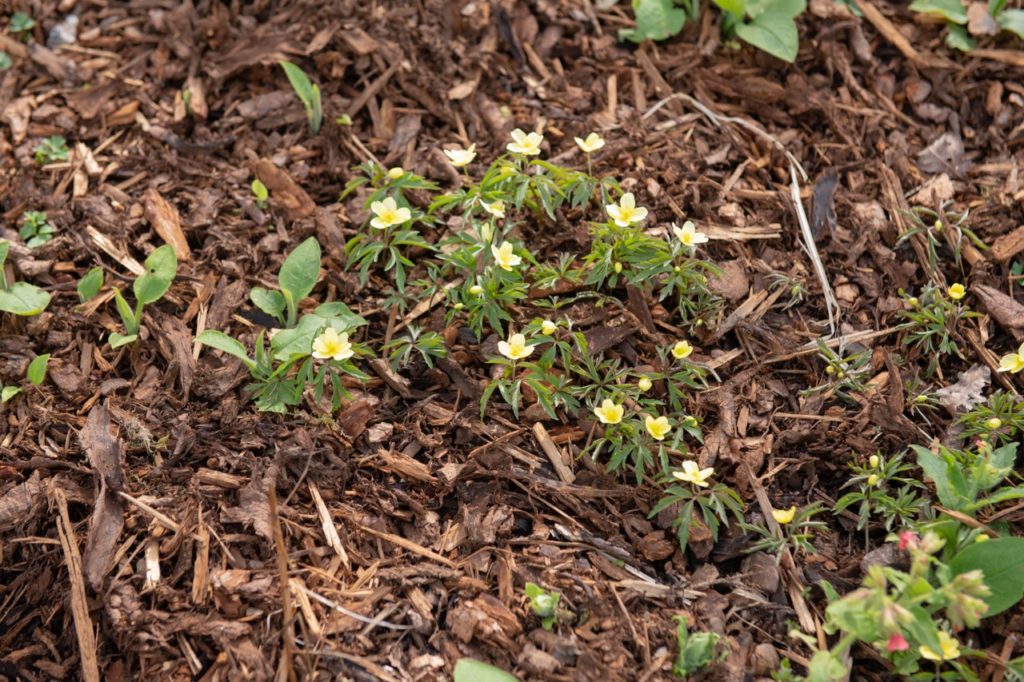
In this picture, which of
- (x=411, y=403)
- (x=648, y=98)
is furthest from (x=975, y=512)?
(x=648, y=98)

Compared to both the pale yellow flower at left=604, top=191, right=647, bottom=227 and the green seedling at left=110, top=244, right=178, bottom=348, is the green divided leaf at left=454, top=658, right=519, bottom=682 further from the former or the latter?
the green seedling at left=110, top=244, right=178, bottom=348

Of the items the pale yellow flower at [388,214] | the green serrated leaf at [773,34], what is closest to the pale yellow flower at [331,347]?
the pale yellow flower at [388,214]

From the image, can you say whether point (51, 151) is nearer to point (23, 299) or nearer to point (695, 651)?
point (23, 299)

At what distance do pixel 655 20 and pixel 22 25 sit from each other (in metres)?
2.74

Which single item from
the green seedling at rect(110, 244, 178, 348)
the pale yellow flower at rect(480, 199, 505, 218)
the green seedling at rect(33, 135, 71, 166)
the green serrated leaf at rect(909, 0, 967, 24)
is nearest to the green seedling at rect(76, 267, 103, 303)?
the green seedling at rect(110, 244, 178, 348)

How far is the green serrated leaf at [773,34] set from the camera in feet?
12.0

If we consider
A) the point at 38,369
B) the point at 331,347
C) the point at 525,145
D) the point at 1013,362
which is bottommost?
the point at 38,369

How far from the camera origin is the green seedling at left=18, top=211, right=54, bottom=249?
10.9ft

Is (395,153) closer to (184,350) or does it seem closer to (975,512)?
(184,350)

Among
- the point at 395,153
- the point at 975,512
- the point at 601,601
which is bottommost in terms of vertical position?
the point at 601,601

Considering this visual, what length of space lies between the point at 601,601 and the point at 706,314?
107 centimetres

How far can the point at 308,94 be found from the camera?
3529mm

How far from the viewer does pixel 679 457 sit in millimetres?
2814

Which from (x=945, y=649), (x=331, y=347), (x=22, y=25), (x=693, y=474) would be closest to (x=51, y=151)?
(x=22, y=25)
